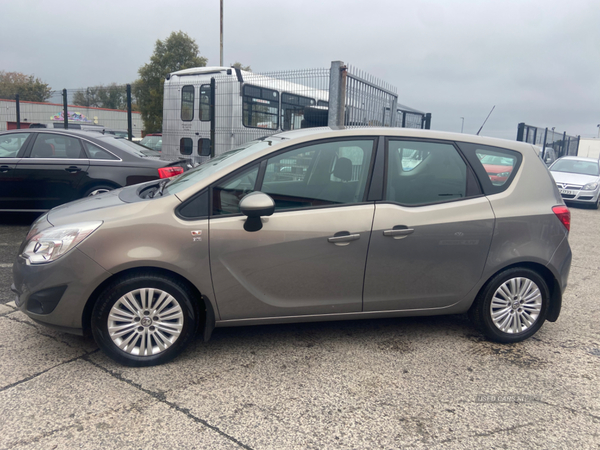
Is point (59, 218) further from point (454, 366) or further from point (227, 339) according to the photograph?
point (454, 366)

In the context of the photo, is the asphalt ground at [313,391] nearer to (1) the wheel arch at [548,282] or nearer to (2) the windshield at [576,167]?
(1) the wheel arch at [548,282]

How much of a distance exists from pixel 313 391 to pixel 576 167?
48.6 ft

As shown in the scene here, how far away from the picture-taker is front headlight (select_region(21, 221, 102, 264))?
2930mm

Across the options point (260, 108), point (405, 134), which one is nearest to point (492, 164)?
point (405, 134)

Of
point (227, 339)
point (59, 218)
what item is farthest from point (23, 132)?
point (227, 339)

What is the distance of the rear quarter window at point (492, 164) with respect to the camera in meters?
3.50

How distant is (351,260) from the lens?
10.5 feet

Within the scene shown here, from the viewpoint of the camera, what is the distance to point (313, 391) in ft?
9.34

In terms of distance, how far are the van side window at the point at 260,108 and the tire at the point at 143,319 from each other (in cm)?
814

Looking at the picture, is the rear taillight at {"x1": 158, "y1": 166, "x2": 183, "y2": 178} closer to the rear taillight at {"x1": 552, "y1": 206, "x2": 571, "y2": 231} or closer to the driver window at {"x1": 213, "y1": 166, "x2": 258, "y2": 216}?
the driver window at {"x1": 213, "y1": 166, "x2": 258, "y2": 216}

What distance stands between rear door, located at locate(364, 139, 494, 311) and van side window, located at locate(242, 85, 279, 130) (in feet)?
25.4

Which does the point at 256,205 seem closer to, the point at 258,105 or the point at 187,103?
the point at 258,105

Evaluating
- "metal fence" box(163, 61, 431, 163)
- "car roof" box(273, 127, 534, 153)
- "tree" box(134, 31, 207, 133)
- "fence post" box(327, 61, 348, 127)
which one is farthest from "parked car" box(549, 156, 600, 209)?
"tree" box(134, 31, 207, 133)

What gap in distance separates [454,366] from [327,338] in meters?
0.94
